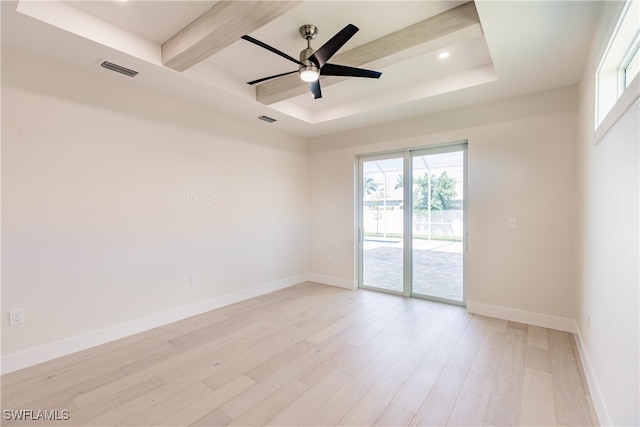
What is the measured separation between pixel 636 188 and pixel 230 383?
2762 mm

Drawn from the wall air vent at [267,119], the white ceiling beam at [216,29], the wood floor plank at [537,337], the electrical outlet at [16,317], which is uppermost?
the white ceiling beam at [216,29]

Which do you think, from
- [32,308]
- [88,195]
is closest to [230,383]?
[32,308]

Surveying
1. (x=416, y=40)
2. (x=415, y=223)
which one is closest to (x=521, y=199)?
(x=415, y=223)

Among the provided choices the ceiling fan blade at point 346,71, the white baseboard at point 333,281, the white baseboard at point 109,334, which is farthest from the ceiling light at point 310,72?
the white baseboard at point 333,281

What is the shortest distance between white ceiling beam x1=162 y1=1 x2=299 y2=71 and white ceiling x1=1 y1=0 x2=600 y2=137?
72 mm

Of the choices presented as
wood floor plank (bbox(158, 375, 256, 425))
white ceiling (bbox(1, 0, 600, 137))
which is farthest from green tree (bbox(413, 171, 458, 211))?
wood floor plank (bbox(158, 375, 256, 425))

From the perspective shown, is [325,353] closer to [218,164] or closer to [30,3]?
[218,164]

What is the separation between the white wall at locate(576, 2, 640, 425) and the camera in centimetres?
134

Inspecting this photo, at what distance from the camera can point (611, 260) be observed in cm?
172

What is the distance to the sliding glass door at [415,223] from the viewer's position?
3979 mm

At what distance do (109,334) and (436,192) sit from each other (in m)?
4.33

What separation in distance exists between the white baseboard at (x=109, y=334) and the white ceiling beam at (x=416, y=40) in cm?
302

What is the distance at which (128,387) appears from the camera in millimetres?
2182

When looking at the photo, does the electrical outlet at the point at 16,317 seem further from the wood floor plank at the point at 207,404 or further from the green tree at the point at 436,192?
Result: the green tree at the point at 436,192
